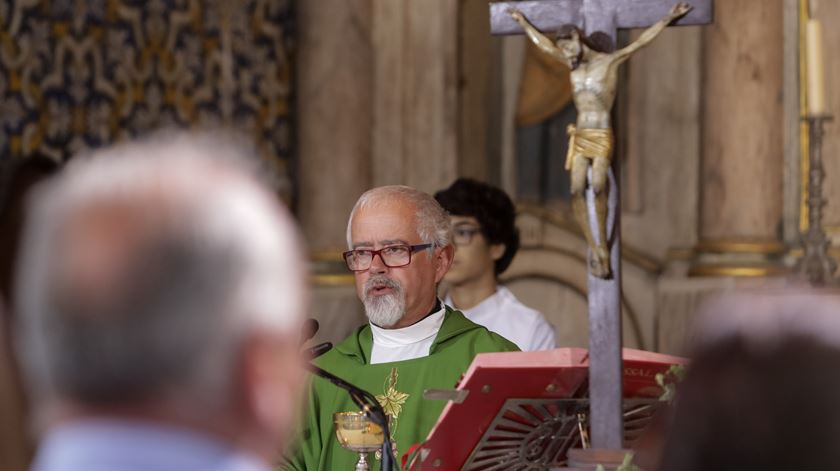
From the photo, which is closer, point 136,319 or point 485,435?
point 136,319

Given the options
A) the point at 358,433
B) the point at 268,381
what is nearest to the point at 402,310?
the point at 358,433

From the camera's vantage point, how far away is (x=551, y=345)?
5.89 m

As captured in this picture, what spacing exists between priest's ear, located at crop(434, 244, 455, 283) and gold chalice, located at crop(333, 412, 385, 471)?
3.52 feet

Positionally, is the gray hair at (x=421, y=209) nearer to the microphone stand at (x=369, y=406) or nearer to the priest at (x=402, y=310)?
the priest at (x=402, y=310)

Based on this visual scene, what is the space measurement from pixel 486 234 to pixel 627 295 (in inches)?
53.3

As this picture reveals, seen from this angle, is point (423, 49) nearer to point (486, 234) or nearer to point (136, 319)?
point (486, 234)

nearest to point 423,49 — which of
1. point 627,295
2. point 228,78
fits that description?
point 228,78

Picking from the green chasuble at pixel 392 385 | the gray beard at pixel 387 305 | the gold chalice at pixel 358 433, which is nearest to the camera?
the gold chalice at pixel 358 433

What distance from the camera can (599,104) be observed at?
3.64 metres

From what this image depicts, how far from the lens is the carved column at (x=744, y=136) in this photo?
6.88 meters

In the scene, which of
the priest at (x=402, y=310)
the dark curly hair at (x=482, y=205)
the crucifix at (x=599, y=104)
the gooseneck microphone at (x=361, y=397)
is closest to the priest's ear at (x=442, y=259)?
the priest at (x=402, y=310)

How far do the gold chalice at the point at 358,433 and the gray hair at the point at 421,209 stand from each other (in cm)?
102

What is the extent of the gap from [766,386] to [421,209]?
3297mm

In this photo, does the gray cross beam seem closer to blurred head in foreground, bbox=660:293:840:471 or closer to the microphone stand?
the microphone stand
